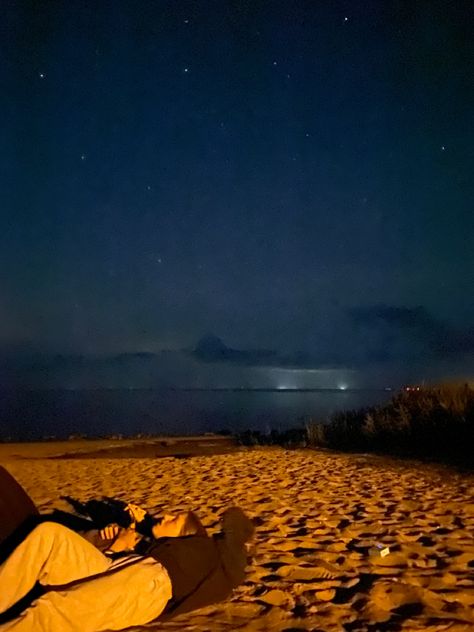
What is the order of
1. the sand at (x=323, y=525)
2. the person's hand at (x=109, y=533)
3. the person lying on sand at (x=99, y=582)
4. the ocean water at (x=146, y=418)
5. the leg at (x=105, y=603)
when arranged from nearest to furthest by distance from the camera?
the leg at (x=105, y=603) < the person lying on sand at (x=99, y=582) < the sand at (x=323, y=525) < the person's hand at (x=109, y=533) < the ocean water at (x=146, y=418)

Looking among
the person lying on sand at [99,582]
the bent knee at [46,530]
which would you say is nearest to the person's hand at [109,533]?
the person lying on sand at [99,582]

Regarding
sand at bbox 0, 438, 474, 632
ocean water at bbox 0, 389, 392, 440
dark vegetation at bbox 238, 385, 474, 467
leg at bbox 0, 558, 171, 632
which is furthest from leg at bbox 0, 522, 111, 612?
ocean water at bbox 0, 389, 392, 440

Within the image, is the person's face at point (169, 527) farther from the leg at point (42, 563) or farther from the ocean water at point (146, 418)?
the ocean water at point (146, 418)

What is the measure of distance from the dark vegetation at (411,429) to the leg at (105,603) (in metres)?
8.32

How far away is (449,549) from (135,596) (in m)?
3.04

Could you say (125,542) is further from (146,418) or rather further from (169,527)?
(146,418)

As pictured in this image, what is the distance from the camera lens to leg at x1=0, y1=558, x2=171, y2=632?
Result: 3.40 meters

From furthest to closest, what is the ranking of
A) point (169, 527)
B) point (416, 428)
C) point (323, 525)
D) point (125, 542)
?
point (416, 428), point (323, 525), point (169, 527), point (125, 542)

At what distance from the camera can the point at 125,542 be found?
449cm

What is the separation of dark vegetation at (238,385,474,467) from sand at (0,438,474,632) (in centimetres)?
148

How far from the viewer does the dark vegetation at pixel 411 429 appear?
1296 centimetres

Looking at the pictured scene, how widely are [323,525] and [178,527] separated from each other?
2460 mm

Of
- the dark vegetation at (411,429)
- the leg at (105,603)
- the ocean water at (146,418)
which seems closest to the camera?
the leg at (105,603)

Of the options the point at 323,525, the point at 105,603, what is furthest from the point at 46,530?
the point at 323,525
